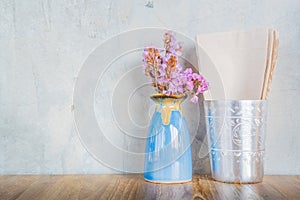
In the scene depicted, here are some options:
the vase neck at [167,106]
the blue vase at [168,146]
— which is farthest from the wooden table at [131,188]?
the vase neck at [167,106]

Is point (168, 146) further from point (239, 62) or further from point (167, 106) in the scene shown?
point (239, 62)

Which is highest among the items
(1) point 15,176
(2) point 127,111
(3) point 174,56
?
(3) point 174,56

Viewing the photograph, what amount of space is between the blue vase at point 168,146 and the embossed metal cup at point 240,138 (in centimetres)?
9

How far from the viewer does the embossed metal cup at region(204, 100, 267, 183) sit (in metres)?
0.93

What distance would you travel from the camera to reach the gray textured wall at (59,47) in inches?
42.9

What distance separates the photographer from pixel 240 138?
3.05 ft

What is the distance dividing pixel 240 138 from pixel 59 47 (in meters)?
0.59

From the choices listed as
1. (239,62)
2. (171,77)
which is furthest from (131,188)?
(239,62)

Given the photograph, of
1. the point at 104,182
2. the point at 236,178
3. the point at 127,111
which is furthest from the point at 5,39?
the point at 236,178

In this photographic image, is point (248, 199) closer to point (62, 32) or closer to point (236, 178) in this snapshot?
point (236, 178)

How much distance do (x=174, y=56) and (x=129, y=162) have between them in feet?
1.17

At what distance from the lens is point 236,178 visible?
93 centimetres

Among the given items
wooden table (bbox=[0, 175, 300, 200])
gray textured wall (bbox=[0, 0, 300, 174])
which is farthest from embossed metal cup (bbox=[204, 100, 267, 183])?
gray textured wall (bbox=[0, 0, 300, 174])

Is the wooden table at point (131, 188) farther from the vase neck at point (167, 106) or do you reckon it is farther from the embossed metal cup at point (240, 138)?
the vase neck at point (167, 106)
